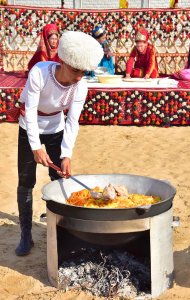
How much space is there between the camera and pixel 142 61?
29.4ft

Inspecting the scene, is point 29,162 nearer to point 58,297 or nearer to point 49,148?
point 49,148

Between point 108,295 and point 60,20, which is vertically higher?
point 60,20

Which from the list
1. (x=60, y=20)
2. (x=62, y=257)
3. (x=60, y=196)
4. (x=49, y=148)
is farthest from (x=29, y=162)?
(x=60, y=20)

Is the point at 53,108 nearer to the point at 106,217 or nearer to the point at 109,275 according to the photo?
the point at 106,217

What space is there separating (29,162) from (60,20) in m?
8.64

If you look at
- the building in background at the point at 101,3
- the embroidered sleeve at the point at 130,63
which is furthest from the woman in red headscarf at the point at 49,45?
the building in background at the point at 101,3

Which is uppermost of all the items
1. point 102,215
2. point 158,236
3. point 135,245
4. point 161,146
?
point 102,215

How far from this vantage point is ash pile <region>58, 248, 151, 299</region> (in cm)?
324

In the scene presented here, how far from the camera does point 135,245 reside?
3.57 metres

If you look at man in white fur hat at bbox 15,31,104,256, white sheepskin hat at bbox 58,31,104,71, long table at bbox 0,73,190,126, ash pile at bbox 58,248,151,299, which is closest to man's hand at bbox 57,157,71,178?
man in white fur hat at bbox 15,31,104,256

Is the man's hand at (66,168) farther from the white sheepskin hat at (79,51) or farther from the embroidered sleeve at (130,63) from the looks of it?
the embroidered sleeve at (130,63)

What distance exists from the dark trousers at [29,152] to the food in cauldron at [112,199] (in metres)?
0.52

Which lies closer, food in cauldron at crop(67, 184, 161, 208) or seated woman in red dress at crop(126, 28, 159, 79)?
food in cauldron at crop(67, 184, 161, 208)

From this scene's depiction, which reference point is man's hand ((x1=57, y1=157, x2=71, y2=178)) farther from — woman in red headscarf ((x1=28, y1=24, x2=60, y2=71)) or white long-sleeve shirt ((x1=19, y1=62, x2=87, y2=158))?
woman in red headscarf ((x1=28, y1=24, x2=60, y2=71))
